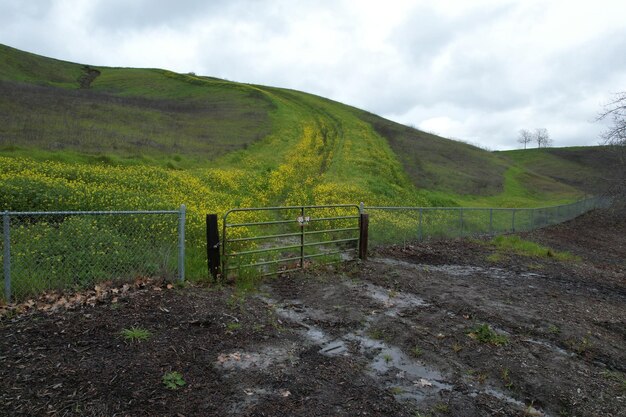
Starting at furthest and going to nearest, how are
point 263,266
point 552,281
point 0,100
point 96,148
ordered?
point 0,100 → point 96,148 → point 552,281 → point 263,266

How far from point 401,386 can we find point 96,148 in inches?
799

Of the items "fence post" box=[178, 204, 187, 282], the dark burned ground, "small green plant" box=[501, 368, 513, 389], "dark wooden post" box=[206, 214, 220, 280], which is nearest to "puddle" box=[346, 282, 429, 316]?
the dark burned ground

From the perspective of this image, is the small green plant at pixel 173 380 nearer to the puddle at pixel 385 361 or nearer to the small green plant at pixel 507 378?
the puddle at pixel 385 361

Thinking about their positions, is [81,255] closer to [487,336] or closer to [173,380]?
[173,380]

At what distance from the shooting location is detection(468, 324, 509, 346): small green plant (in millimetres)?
5945

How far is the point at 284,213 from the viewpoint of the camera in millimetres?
17516

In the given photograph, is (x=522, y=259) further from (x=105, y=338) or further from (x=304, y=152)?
(x=304, y=152)

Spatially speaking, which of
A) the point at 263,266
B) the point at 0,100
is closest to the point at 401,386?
the point at 263,266

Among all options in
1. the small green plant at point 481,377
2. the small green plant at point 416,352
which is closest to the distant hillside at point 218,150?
the small green plant at point 416,352

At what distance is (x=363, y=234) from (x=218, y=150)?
63.8ft

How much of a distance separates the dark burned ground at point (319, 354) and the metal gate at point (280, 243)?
0.74 m

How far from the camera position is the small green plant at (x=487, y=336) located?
19.5 feet

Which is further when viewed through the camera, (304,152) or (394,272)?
(304,152)

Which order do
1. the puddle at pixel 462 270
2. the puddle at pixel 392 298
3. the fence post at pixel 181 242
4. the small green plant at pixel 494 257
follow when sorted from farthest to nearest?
the small green plant at pixel 494 257
the puddle at pixel 462 270
the puddle at pixel 392 298
the fence post at pixel 181 242
